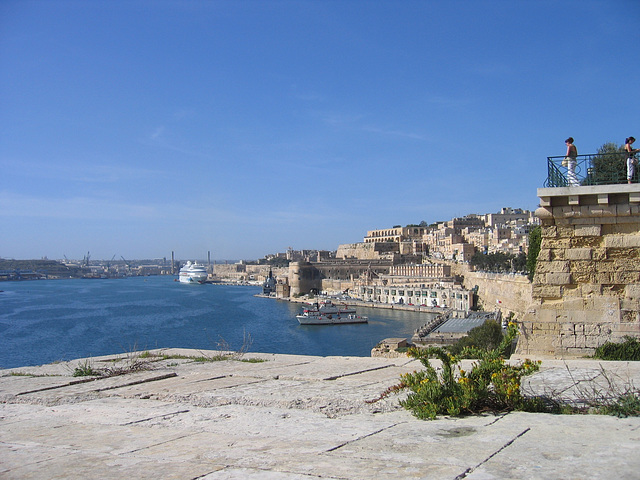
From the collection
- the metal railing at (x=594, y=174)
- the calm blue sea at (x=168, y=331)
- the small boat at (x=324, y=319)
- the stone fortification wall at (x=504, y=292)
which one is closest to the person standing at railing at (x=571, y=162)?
the metal railing at (x=594, y=174)

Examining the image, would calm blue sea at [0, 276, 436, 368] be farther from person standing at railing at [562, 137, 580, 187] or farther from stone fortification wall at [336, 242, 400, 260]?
stone fortification wall at [336, 242, 400, 260]

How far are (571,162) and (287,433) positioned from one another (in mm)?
4364

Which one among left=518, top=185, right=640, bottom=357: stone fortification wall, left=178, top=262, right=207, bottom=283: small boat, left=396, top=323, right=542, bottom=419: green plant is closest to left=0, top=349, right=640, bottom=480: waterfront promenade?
left=396, top=323, right=542, bottom=419: green plant

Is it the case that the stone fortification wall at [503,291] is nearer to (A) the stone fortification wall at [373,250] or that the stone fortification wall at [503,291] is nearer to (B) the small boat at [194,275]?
(A) the stone fortification wall at [373,250]

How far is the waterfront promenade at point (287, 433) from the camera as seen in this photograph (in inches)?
78.7

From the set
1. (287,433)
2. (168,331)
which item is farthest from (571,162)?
(168,331)

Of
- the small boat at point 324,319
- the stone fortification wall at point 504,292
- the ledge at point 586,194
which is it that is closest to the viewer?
the ledge at point 586,194

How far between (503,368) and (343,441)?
105 cm

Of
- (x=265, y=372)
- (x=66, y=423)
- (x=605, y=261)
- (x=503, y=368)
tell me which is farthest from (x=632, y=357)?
(x=66, y=423)

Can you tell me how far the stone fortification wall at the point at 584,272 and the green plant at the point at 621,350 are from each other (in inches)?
2.7

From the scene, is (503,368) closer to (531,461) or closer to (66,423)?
(531,461)

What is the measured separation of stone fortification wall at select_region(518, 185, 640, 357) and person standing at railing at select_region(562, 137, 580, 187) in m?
0.29

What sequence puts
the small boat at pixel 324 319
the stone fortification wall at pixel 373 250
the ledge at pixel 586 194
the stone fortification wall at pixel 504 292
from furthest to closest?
the stone fortification wall at pixel 373 250
the small boat at pixel 324 319
the stone fortification wall at pixel 504 292
the ledge at pixel 586 194

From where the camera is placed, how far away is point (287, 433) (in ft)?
8.48
